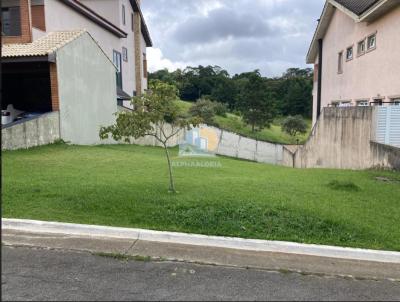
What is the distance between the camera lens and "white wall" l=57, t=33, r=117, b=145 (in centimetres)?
1381

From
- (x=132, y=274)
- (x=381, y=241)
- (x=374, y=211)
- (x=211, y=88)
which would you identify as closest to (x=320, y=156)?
(x=374, y=211)

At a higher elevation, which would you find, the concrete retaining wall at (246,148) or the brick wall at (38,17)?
the brick wall at (38,17)

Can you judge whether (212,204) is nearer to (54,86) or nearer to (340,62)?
(54,86)

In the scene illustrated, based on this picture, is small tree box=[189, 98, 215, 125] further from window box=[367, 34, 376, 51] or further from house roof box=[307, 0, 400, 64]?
window box=[367, 34, 376, 51]

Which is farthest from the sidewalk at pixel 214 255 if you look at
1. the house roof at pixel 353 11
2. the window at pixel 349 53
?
the window at pixel 349 53

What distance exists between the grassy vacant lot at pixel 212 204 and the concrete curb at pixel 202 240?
0.80ft

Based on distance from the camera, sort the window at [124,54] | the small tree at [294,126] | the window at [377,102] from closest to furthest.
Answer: the window at [377,102] < the window at [124,54] < the small tree at [294,126]

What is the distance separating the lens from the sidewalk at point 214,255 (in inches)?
168

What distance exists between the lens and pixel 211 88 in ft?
216

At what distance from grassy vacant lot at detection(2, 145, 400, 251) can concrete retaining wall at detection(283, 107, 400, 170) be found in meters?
3.77

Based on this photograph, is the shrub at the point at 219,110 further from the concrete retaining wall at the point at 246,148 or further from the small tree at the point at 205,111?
the concrete retaining wall at the point at 246,148

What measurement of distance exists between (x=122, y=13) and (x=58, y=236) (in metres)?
25.5

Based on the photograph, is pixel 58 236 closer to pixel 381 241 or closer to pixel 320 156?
pixel 381 241

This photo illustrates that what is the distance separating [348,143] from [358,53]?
6.79m
